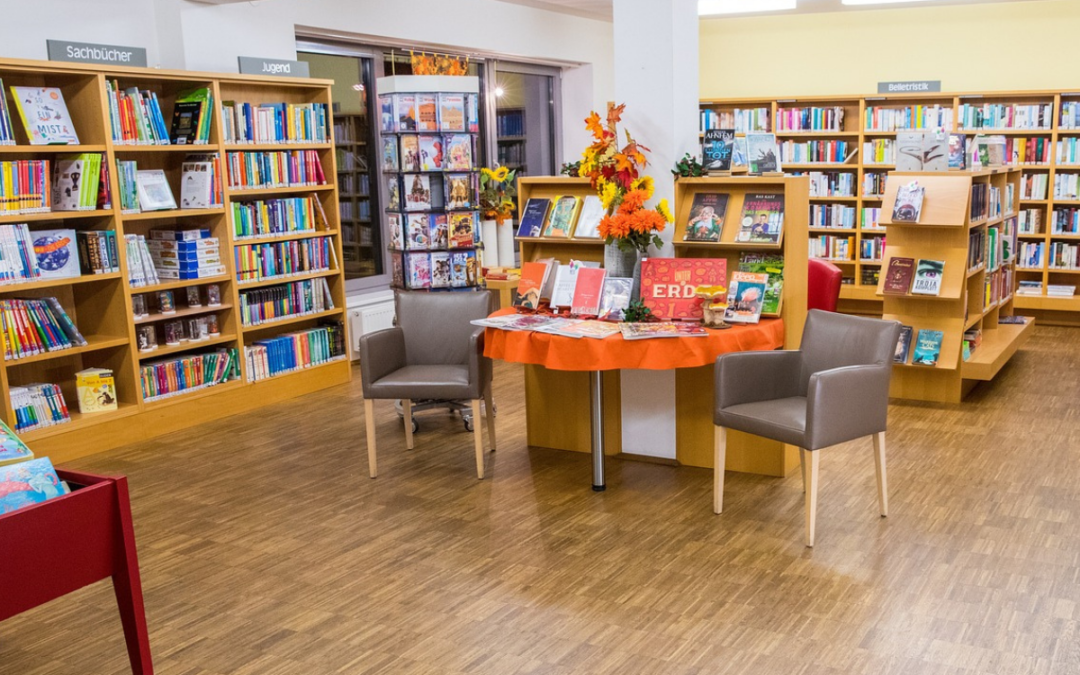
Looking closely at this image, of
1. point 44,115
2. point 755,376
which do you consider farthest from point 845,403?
point 44,115

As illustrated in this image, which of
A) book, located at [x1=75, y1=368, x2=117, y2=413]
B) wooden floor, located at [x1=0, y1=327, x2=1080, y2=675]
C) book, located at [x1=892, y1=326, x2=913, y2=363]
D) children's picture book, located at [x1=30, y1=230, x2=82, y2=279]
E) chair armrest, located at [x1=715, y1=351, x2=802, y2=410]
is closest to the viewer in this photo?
wooden floor, located at [x1=0, y1=327, x2=1080, y2=675]

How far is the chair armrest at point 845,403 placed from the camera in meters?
4.28

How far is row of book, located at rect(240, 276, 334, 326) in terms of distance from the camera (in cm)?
720

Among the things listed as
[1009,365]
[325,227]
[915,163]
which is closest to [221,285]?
[325,227]

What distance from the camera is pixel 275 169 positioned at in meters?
7.27

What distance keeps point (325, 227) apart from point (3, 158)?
2420 mm

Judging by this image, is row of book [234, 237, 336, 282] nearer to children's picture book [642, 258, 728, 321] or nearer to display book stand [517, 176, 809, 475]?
display book stand [517, 176, 809, 475]

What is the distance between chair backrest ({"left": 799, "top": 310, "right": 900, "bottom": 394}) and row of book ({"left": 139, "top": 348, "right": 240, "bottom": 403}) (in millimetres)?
4082

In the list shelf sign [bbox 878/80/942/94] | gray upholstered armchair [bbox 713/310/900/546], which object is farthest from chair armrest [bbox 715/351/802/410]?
shelf sign [bbox 878/80/942/94]

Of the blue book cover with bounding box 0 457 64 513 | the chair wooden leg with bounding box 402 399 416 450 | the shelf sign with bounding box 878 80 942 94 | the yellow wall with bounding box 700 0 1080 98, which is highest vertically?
the yellow wall with bounding box 700 0 1080 98

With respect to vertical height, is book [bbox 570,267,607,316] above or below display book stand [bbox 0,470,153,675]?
above

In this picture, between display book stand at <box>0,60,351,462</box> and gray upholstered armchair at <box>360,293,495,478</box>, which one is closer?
gray upholstered armchair at <box>360,293,495,478</box>

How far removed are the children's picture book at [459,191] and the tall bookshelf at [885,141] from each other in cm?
448

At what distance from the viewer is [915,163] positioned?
6.66 m
